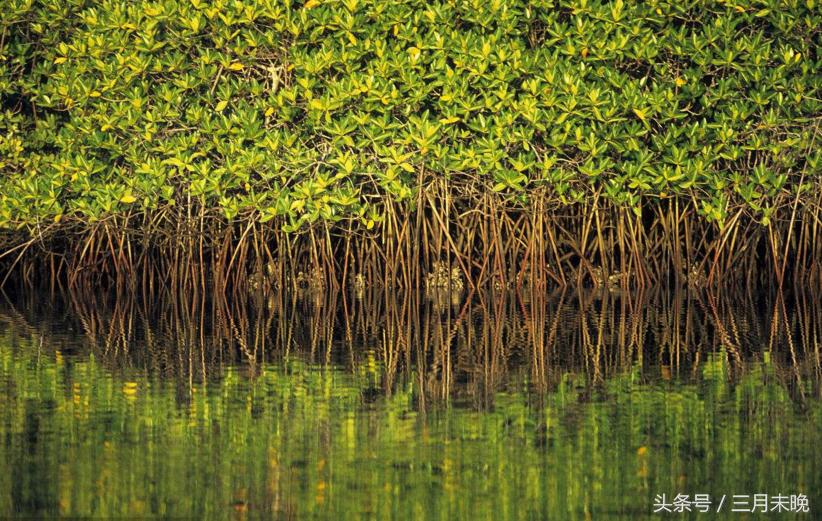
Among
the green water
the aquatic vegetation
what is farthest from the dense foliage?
the green water

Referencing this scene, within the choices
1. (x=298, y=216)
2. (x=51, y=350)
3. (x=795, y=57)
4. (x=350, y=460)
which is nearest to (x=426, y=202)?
(x=298, y=216)

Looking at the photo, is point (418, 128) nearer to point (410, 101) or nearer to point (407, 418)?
point (410, 101)

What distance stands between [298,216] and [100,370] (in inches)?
219

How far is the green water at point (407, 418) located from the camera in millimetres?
6723

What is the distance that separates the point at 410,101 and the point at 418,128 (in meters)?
0.26

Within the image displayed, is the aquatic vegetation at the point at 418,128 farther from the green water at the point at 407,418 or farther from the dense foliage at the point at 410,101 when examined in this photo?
the green water at the point at 407,418

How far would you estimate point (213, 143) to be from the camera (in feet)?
49.6

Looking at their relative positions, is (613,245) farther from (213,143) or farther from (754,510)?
(754,510)

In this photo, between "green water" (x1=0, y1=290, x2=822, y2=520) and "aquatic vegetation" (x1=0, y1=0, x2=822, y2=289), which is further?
"aquatic vegetation" (x1=0, y1=0, x2=822, y2=289)

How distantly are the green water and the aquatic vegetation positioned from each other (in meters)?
2.35

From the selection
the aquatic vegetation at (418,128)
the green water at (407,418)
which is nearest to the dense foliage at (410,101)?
the aquatic vegetation at (418,128)

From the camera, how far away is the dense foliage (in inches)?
566

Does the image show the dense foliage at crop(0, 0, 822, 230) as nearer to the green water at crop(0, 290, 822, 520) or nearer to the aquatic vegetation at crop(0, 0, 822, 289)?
the aquatic vegetation at crop(0, 0, 822, 289)

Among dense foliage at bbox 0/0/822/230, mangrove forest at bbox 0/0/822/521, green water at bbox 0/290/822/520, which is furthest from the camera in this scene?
dense foliage at bbox 0/0/822/230
